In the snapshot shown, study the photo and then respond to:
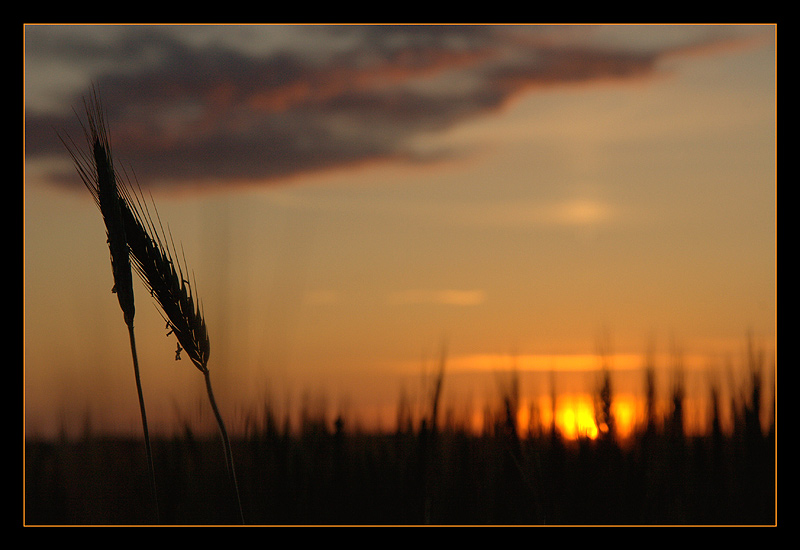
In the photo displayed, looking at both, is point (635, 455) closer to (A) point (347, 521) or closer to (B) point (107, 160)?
(A) point (347, 521)

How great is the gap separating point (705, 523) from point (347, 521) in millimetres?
1065

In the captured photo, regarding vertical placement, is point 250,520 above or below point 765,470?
below

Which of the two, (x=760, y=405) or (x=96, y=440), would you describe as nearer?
(x=760, y=405)

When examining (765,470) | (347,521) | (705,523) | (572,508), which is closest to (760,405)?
(765,470)

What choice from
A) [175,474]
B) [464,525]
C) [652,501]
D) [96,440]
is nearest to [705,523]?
[652,501]

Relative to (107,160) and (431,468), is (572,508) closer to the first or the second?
(431,468)

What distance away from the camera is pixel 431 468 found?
2.01 m

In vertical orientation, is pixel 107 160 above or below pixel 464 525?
above

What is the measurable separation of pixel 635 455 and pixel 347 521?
0.88 meters

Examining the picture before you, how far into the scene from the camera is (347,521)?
204 centimetres

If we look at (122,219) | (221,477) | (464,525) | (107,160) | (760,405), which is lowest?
(464,525)

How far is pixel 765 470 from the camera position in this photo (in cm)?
200

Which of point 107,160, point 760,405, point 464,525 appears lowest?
point 464,525

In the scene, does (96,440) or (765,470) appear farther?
(96,440)
